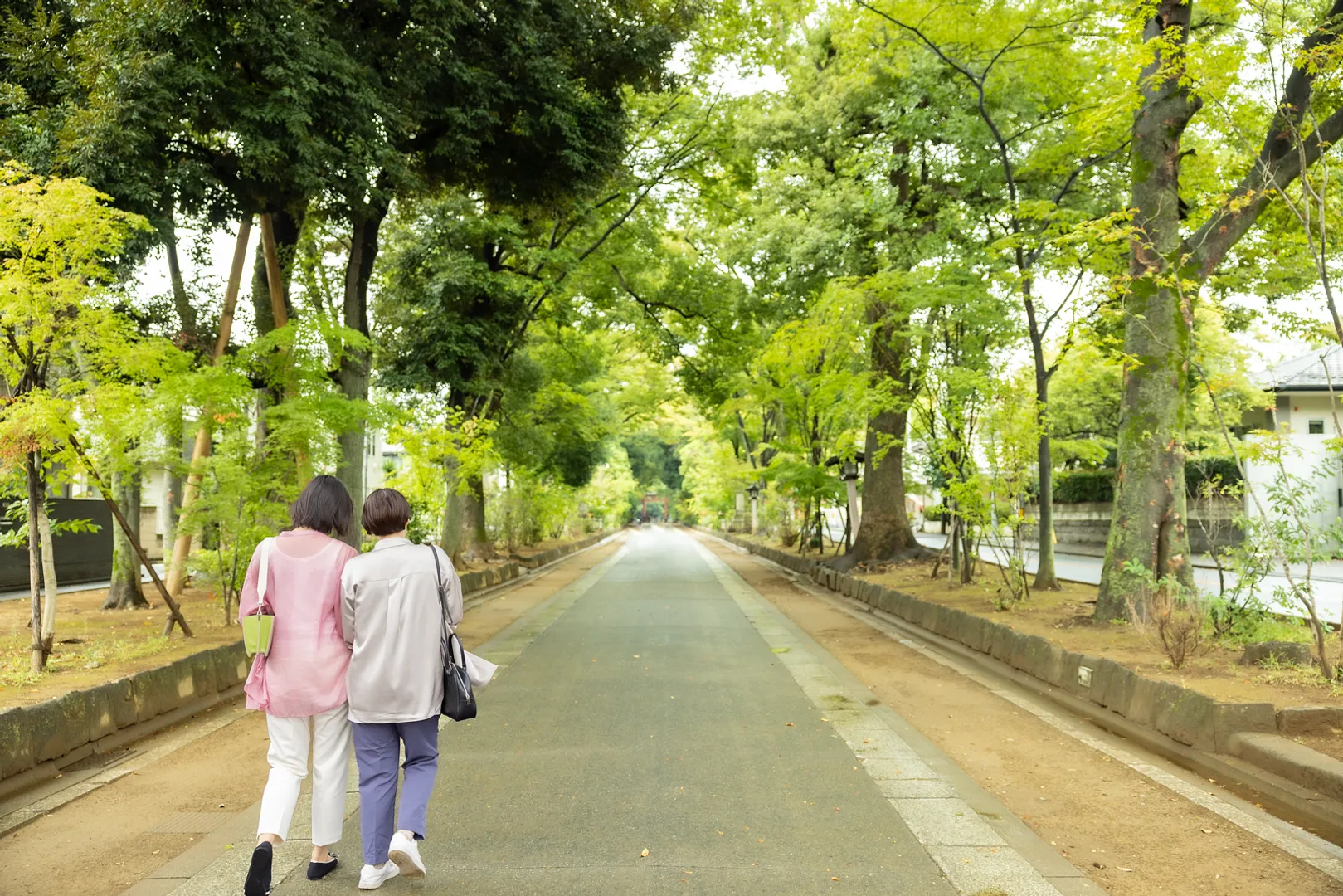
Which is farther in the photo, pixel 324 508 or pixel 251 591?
pixel 324 508

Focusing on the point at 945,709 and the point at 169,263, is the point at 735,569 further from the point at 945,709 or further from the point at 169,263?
the point at 945,709

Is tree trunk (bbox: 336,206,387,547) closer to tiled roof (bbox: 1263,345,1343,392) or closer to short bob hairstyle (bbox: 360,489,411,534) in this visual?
short bob hairstyle (bbox: 360,489,411,534)

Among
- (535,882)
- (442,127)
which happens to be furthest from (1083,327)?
(535,882)

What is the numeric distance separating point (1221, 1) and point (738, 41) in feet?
42.6

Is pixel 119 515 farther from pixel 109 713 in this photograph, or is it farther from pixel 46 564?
pixel 109 713

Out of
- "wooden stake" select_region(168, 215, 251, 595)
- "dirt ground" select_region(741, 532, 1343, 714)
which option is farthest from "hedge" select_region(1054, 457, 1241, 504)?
"wooden stake" select_region(168, 215, 251, 595)

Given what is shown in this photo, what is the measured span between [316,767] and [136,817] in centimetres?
175

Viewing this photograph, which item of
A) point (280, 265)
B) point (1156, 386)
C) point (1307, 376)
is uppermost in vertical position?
point (1307, 376)

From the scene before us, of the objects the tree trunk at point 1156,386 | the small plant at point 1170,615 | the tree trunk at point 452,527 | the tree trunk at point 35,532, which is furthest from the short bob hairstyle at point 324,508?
the tree trunk at point 452,527

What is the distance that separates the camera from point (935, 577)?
55.1 ft

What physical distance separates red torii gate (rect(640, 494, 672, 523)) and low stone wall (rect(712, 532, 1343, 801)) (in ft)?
316

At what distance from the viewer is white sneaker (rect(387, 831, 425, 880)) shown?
3.87 metres

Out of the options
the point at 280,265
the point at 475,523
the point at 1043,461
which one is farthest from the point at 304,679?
the point at 475,523

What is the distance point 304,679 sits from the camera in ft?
13.0
